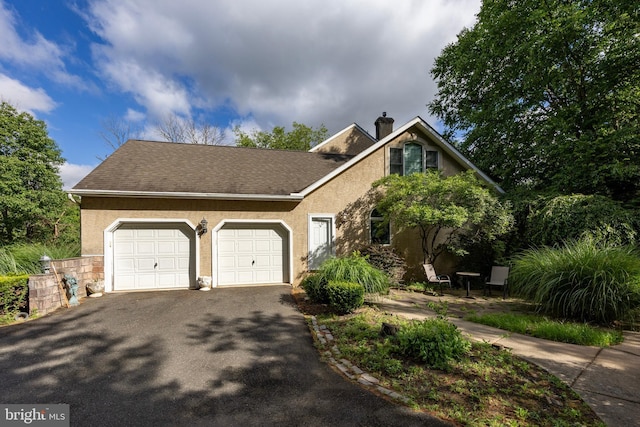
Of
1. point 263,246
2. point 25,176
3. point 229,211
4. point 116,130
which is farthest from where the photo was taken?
point 116,130

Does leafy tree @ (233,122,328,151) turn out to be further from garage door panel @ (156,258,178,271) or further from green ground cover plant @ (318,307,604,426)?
green ground cover plant @ (318,307,604,426)

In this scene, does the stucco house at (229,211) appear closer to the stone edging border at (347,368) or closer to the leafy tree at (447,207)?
the leafy tree at (447,207)

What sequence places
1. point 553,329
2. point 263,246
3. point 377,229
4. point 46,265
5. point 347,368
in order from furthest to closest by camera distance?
point 377,229
point 263,246
point 46,265
point 553,329
point 347,368

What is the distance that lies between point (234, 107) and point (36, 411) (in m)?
22.4

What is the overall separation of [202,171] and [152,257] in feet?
11.4

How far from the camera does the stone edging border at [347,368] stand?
3383 mm

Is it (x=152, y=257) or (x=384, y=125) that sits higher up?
(x=384, y=125)

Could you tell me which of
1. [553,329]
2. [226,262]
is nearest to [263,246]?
[226,262]

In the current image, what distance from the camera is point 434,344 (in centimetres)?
403

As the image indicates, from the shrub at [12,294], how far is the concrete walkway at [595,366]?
9.88 metres

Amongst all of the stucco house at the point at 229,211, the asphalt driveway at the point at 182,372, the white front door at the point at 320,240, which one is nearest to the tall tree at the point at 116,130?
the stucco house at the point at 229,211

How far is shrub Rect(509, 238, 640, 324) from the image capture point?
5.71 m

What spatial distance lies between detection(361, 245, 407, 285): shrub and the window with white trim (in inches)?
136

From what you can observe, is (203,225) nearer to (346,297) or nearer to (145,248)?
(145,248)
